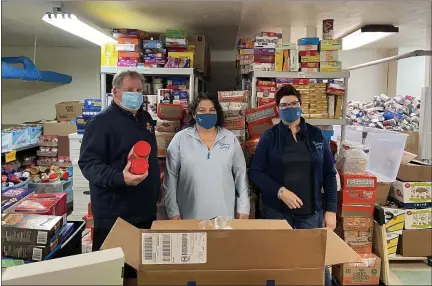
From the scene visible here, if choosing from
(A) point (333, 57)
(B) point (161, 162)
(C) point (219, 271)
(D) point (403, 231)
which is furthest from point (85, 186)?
(C) point (219, 271)

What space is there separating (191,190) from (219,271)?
3.49 feet

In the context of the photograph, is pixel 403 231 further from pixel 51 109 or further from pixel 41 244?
pixel 51 109

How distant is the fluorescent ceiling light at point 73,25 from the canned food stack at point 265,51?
1.69 meters

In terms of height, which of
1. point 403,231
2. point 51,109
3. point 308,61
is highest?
point 308,61

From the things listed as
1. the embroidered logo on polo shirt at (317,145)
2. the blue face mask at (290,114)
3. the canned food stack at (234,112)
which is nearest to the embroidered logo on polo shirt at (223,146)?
the blue face mask at (290,114)

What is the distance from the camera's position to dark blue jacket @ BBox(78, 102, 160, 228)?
2.02m

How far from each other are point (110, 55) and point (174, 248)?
309 centimetres

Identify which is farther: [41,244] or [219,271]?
[41,244]

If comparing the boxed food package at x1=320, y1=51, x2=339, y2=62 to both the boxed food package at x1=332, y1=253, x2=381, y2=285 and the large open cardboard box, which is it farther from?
the large open cardboard box

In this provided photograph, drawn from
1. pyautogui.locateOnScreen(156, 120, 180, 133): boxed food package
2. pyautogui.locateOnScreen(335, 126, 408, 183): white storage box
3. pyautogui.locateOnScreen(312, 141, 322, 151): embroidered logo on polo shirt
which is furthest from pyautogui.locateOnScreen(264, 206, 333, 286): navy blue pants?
pyautogui.locateOnScreen(335, 126, 408, 183): white storage box

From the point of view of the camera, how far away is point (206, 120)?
2.41 metres

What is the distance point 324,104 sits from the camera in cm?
385

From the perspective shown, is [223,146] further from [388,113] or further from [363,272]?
[388,113]

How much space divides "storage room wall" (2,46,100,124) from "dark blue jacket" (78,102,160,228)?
576 centimetres
